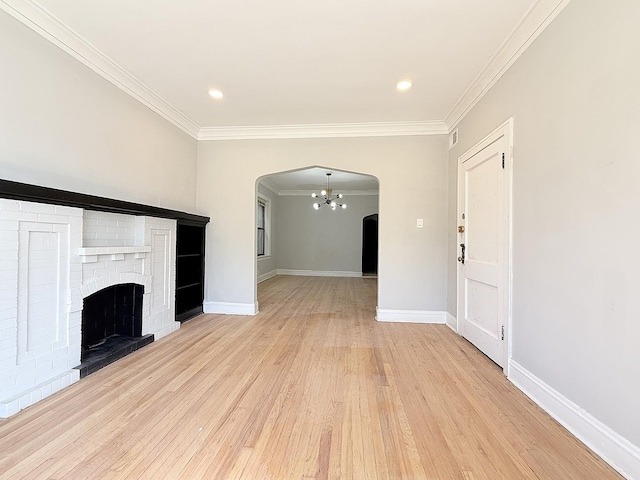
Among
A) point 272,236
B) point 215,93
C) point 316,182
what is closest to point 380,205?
point 215,93

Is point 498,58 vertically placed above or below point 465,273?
above

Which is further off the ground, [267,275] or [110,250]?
[110,250]

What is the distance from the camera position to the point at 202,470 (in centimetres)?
139

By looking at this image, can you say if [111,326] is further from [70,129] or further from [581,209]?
[581,209]

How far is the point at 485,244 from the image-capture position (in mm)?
2896

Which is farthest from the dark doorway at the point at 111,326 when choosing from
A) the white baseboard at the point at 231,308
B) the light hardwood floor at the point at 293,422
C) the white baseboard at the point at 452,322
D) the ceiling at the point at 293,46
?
the white baseboard at the point at 452,322

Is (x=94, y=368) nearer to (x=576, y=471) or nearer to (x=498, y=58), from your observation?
(x=576, y=471)

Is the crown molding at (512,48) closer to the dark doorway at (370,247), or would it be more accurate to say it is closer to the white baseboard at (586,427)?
the white baseboard at (586,427)

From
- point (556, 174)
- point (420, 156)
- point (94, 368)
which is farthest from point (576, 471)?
point (420, 156)

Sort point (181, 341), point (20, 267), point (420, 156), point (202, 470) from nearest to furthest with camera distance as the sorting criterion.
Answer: point (202, 470)
point (20, 267)
point (181, 341)
point (420, 156)

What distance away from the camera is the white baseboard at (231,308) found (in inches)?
172

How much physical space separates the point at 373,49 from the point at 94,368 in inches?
136

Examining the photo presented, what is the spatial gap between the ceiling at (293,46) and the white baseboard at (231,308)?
8.74 feet

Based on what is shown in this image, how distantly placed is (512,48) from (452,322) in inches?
114
